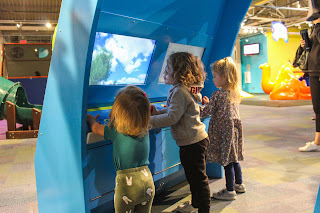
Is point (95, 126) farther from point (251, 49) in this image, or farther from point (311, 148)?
point (251, 49)

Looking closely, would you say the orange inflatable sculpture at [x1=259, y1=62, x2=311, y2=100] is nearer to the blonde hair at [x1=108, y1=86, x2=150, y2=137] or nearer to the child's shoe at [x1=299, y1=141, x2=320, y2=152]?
the child's shoe at [x1=299, y1=141, x2=320, y2=152]

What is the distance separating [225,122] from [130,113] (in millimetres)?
1015

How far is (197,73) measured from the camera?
1.89 meters

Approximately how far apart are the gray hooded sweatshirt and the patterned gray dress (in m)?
0.34

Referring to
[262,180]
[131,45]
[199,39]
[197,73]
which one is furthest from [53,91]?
[262,180]

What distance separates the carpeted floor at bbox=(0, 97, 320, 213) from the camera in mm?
2168

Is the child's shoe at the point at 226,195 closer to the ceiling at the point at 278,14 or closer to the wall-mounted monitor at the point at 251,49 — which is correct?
the ceiling at the point at 278,14

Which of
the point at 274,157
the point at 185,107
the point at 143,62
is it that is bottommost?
the point at 274,157

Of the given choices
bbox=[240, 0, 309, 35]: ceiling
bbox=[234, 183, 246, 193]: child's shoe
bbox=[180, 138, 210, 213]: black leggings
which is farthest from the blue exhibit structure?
bbox=[240, 0, 309, 35]: ceiling

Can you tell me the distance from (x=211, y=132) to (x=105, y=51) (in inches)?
39.0

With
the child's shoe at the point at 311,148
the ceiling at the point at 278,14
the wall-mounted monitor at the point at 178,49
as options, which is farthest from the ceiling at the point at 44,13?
the wall-mounted monitor at the point at 178,49

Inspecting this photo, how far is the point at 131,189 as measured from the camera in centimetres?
141

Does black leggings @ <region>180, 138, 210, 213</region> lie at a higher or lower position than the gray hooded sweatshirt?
lower

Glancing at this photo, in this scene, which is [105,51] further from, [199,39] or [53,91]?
[199,39]
